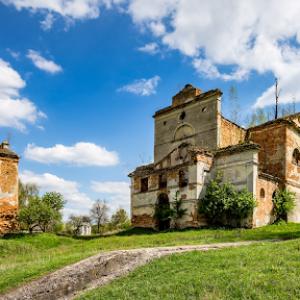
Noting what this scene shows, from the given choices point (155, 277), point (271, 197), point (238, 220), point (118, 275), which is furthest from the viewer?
point (271, 197)

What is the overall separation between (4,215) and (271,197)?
17921 millimetres

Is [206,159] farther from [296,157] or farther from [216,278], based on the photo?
[216,278]

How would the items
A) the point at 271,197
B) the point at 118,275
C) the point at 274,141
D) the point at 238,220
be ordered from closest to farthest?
1. the point at 118,275
2. the point at 238,220
3. the point at 271,197
4. the point at 274,141

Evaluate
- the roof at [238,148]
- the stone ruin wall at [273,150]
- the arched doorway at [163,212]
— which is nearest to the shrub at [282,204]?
the stone ruin wall at [273,150]

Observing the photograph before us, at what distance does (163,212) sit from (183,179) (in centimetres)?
261

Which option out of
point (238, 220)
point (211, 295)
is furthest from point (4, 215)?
point (211, 295)

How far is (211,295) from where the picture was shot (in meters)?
9.24

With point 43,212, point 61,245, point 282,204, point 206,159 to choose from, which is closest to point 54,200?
point 43,212

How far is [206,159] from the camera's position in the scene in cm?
2884

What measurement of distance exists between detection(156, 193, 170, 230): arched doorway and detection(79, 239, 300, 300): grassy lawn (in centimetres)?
1623

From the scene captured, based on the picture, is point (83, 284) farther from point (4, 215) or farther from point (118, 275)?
point (4, 215)

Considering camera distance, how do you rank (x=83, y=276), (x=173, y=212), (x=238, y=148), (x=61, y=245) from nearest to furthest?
1. (x=83, y=276)
2. (x=61, y=245)
3. (x=238, y=148)
4. (x=173, y=212)

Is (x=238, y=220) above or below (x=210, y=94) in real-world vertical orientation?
below

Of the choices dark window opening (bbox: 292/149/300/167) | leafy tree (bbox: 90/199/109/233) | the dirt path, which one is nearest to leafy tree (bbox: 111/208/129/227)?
leafy tree (bbox: 90/199/109/233)
